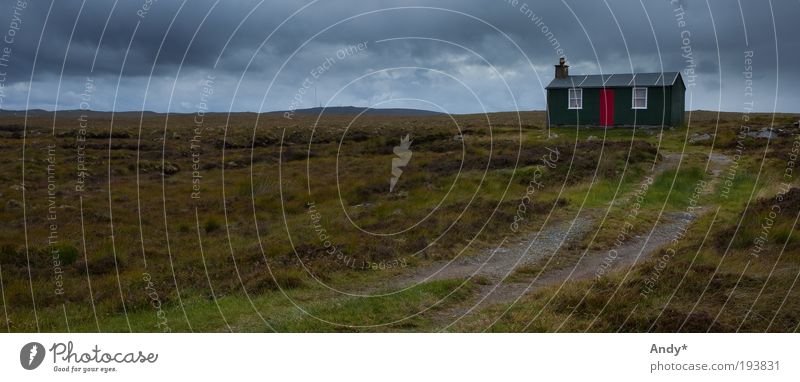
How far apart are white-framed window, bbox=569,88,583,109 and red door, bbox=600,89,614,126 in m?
1.59

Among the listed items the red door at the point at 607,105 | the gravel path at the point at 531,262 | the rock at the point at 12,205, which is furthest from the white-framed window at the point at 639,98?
the rock at the point at 12,205

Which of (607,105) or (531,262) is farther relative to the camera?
(607,105)

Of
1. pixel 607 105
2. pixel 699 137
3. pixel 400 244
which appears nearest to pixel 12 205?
pixel 400 244

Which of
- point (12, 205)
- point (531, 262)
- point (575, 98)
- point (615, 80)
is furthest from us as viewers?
point (575, 98)

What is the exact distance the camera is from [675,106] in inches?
1837

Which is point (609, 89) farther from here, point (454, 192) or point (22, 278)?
point (22, 278)

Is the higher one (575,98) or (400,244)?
(575,98)

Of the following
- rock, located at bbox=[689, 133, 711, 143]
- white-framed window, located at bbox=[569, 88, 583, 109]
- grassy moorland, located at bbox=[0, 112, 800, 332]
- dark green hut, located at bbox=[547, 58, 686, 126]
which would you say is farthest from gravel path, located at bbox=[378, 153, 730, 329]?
white-framed window, located at bbox=[569, 88, 583, 109]

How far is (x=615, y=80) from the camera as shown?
154ft

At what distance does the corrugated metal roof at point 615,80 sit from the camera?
45.2 metres

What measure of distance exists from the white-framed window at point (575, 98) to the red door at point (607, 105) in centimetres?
159

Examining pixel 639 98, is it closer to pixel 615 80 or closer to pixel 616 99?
pixel 616 99

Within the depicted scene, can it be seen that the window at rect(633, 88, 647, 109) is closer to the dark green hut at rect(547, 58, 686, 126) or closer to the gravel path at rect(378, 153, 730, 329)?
the dark green hut at rect(547, 58, 686, 126)

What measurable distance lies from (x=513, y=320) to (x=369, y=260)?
5.44 metres
